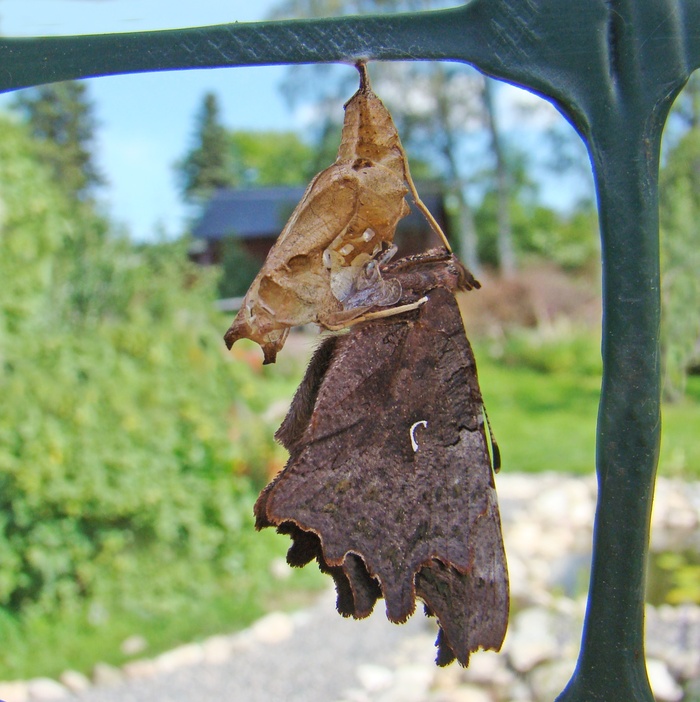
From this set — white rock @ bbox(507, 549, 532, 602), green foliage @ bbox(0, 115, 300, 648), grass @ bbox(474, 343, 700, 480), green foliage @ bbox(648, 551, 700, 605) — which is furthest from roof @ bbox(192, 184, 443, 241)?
green foliage @ bbox(648, 551, 700, 605)

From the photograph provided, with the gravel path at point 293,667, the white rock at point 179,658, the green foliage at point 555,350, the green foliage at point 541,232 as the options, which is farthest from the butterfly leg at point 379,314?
the green foliage at point 541,232

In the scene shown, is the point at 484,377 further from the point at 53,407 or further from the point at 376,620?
the point at 53,407

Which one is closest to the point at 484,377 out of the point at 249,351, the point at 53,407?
the point at 249,351

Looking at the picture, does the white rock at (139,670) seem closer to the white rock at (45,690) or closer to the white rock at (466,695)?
the white rock at (45,690)

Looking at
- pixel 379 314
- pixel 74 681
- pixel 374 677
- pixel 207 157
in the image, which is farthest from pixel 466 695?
pixel 207 157

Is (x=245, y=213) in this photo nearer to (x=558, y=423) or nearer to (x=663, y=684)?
(x=558, y=423)

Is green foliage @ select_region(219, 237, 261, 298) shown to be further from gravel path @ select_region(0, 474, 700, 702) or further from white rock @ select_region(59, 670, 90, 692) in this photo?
white rock @ select_region(59, 670, 90, 692)

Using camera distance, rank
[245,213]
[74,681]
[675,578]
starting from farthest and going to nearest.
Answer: [245,213] < [675,578] < [74,681]
